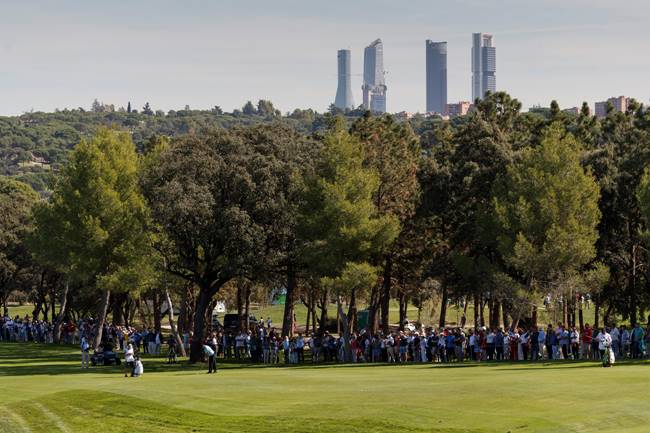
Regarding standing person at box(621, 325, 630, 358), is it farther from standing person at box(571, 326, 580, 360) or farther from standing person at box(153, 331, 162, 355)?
standing person at box(153, 331, 162, 355)

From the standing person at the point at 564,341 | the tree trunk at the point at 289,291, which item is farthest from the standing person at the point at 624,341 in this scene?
the tree trunk at the point at 289,291

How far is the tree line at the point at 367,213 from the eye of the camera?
A: 194 ft

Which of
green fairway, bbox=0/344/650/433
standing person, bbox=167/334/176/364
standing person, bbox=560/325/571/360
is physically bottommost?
green fairway, bbox=0/344/650/433

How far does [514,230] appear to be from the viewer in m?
59.8

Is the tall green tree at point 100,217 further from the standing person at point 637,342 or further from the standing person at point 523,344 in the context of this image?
the standing person at point 637,342

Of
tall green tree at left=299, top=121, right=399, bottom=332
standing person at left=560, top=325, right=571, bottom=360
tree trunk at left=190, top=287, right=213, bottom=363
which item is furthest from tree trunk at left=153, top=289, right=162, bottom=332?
standing person at left=560, top=325, right=571, bottom=360

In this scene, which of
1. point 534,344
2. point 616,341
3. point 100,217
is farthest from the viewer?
point 100,217

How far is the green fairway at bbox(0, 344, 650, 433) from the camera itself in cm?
3011

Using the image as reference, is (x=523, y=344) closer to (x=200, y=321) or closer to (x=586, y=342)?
(x=586, y=342)

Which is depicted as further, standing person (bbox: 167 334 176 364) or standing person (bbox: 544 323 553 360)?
standing person (bbox: 167 334 176 364)

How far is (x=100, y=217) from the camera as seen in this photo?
67.9 meters

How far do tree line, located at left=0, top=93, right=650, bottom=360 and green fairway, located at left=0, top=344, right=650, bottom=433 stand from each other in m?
11.9

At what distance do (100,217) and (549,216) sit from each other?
2965 centimetres

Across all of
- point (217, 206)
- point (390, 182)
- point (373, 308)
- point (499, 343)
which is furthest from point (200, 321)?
point (499, 343)
